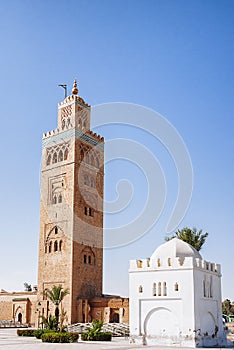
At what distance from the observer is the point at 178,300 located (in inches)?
736

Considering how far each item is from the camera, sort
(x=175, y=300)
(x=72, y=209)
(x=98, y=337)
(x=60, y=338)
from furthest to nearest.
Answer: (x=72, y=209) → (x=98, y=337) → (x=60, y=338) → (x=175, y=300)

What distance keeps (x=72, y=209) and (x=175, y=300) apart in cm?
1856

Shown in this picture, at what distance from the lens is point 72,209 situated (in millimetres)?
36219

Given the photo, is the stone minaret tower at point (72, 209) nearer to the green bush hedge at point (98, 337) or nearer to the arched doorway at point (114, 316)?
the arched doorway at point (114, 316)

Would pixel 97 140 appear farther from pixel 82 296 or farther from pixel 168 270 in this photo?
pixel 168 270

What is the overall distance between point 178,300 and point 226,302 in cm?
3603

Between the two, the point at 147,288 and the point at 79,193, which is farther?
the point at 79,193

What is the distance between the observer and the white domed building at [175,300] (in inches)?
722

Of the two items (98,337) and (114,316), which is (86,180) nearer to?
(114,316)

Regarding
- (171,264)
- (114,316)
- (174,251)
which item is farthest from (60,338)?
(114,316)

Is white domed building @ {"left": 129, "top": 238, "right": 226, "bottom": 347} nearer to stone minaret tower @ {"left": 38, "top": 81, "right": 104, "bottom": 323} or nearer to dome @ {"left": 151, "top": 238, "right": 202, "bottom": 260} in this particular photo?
dome @ {"left": 151, "top": 238, "right": 202, "bottom": 260}

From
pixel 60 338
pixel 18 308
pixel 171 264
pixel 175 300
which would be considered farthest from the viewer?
pixel 18 308

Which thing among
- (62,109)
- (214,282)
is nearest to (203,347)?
(214,282)

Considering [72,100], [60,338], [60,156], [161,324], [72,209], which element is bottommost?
[60,338]
